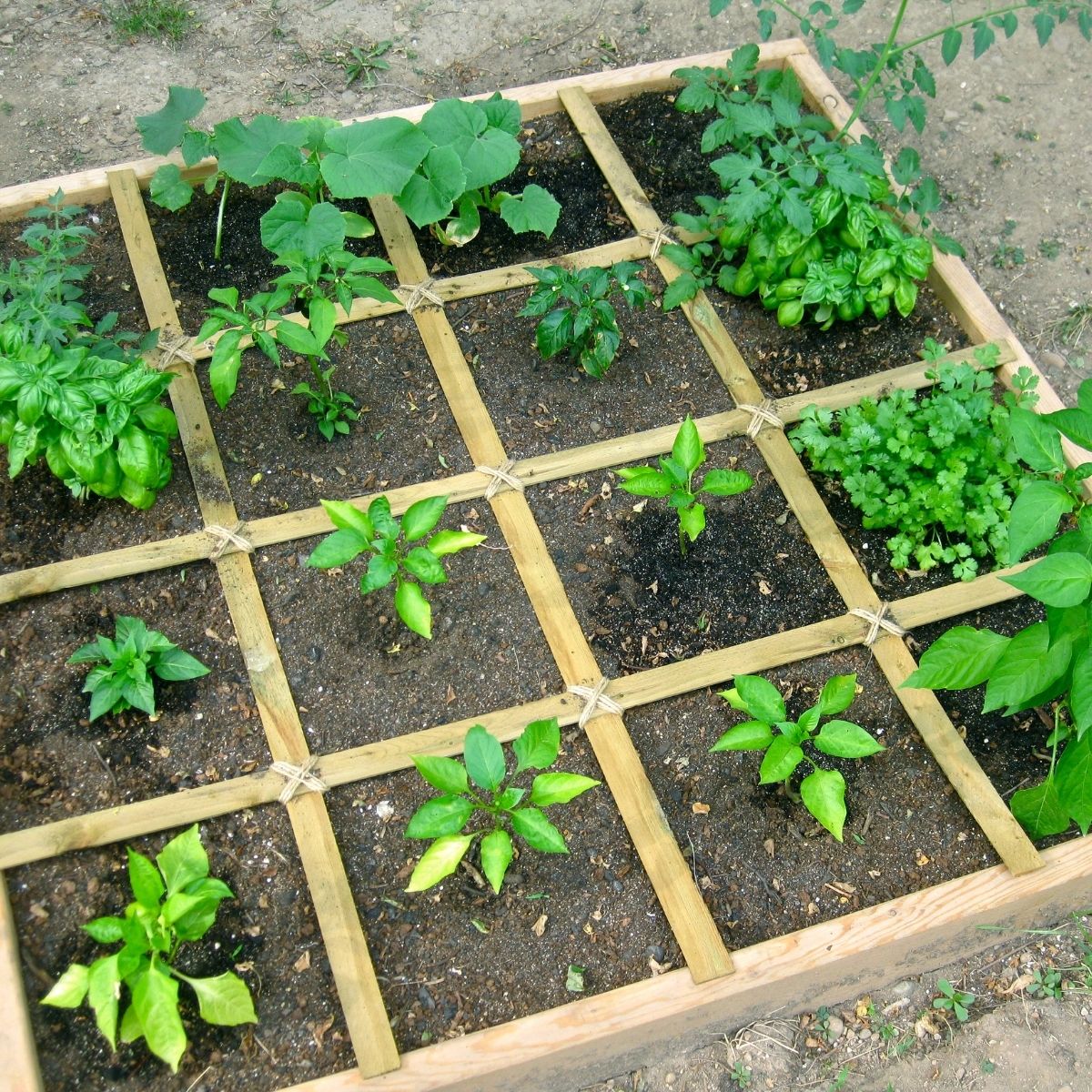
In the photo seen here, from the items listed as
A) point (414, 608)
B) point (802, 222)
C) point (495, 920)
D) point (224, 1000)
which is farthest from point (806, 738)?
point (802, 222)

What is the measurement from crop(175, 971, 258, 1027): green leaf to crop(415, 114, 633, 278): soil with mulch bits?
184cm

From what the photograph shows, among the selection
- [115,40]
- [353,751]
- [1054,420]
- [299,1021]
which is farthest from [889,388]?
[115,40]

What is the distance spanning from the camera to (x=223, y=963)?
208cm

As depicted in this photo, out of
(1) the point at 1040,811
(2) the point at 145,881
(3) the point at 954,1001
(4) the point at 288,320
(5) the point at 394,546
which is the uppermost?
(4) the point at 288,320

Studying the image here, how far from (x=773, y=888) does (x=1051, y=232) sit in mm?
2435

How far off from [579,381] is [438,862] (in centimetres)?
131

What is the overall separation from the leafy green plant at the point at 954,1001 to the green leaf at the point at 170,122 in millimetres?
2684

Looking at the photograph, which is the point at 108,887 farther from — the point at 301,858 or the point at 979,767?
the point at 979,767

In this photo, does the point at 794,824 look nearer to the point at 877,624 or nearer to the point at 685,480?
the point at 877,624

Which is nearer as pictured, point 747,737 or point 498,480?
point 747,737

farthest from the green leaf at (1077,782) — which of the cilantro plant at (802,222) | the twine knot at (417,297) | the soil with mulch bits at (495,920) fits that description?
the twine knot at (417,297)

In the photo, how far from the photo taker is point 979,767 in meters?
2.32

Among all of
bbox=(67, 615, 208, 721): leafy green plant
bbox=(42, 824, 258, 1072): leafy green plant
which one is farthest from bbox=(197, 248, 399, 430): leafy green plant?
bbox=(42, 824, 258, 1072): leafy green plant

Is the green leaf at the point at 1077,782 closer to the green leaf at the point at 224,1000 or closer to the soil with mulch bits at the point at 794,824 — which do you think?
the soil with mulch bits at the point at 794,824
